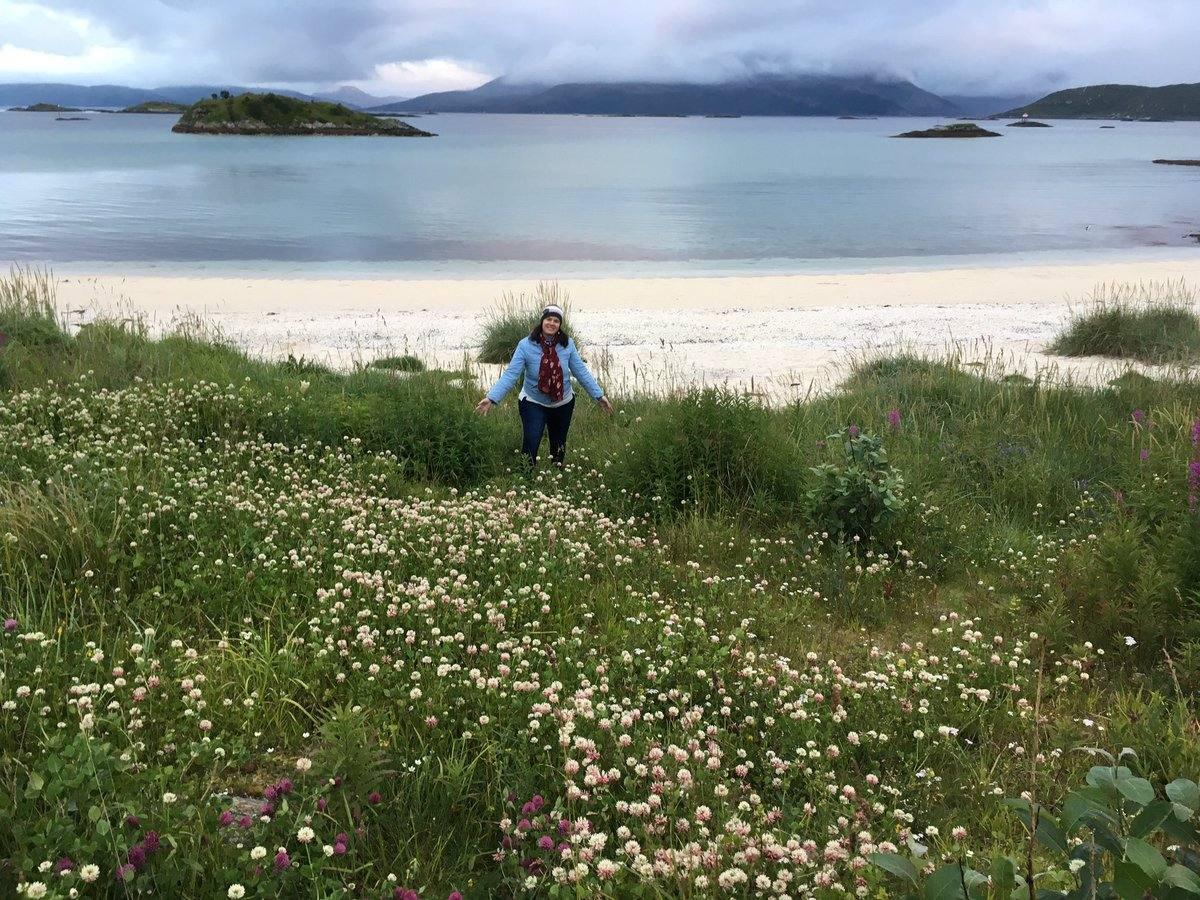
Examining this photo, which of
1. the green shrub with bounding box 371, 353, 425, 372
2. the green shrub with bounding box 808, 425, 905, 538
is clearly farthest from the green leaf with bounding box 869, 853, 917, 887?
the green shrub with bounding box 371, 353, 425, 372

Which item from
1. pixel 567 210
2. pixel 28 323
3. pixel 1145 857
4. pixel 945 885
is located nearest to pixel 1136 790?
pixel 1145 857

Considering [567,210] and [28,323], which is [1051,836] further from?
[567,210]

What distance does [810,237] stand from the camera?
4059 cm

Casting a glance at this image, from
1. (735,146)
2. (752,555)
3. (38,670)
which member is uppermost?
(735,146)

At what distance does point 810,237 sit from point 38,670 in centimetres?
3928

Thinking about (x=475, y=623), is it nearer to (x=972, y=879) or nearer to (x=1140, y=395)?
(x=972, y=879)

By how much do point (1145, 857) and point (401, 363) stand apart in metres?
13.1

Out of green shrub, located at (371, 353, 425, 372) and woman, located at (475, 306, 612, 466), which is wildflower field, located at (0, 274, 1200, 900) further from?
green shrub, located at (371, 353, 425, 372)

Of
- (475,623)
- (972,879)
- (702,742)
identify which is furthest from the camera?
(475,623)

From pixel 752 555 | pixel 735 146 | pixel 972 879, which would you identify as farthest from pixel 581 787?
pixel 735 146

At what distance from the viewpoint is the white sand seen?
51.3 ft

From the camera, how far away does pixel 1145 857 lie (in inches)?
82.0

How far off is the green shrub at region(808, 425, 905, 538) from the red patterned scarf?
105 inches

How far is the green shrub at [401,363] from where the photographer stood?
13.7 m
